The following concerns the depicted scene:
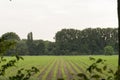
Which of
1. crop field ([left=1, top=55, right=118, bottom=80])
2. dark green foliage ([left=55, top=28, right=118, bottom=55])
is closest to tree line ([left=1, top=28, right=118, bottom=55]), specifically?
dark green foliage ([left=55, top=28, right=118, bottom=55])

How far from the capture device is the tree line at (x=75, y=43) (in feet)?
427

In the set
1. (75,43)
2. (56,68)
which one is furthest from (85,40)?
(56,68)

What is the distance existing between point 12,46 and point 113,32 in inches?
5574

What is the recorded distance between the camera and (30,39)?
138500mm

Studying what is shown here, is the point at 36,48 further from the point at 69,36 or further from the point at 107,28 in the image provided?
the point at 107,28

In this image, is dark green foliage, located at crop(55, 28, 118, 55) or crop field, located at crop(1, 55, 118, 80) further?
dark green foliage, located at crop(55, 28, 118, 55)

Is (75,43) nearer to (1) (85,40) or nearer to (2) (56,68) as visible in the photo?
(1) (85,40)

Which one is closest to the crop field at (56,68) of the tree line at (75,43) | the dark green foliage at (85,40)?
the tree line at (75,43)

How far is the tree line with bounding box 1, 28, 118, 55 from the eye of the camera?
427ft

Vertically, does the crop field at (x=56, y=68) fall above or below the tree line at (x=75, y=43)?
below

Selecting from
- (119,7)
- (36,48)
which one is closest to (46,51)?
(36,48)

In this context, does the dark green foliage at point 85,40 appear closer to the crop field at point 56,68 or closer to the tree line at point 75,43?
the tree line at point 75,43

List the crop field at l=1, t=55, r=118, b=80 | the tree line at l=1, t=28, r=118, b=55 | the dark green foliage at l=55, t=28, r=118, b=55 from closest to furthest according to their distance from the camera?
the crop field at l=1, t=55, r=118, b=80
the tree line at l=1, t=28, r=118, b=55
the dark green foliage at l=55, t=28, r=118, b=55

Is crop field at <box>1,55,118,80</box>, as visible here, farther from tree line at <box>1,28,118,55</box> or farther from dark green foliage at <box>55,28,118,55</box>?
dark green foliage at <box>55,28,118,55</box>
